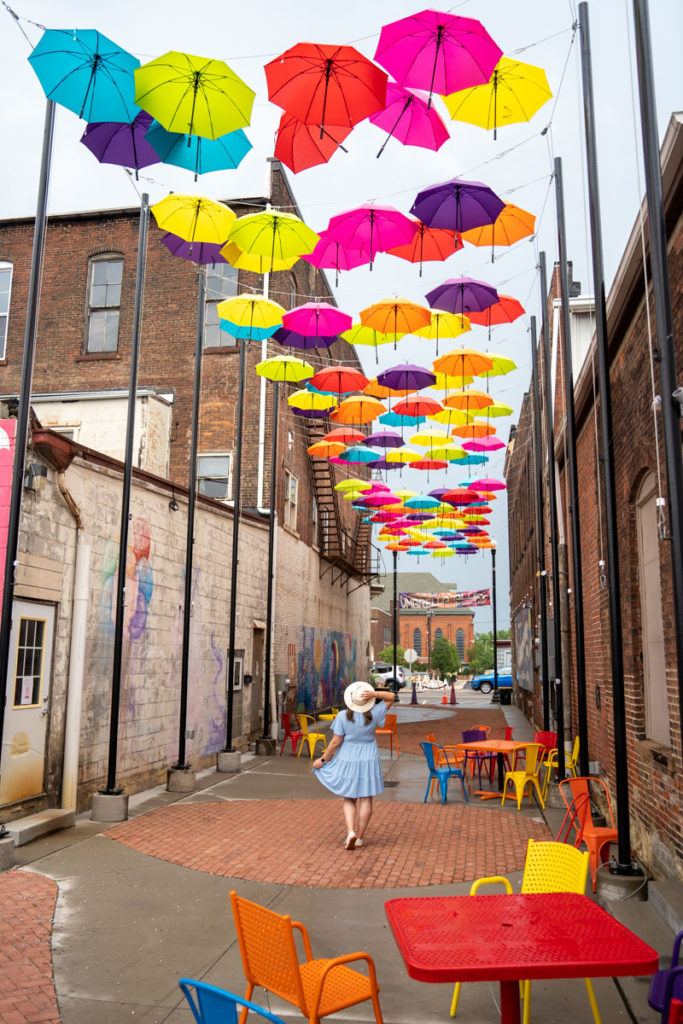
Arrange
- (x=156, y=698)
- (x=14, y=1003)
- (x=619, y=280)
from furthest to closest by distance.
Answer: (x=156, y=698) → (x=619, y=280) → (x=14, y=1003)

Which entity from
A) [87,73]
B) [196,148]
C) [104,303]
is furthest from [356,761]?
[104,303]

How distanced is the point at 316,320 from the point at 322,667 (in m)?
16.7

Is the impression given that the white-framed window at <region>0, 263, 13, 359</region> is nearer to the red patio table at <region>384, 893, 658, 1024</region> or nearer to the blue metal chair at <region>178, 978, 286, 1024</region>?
the red patio table at <region>384, 893, 658, 1024</region>

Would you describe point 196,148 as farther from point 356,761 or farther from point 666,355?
point 356,761

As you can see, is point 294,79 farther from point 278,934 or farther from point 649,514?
point 278,934

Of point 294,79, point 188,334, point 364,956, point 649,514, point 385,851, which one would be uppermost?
point 188,334

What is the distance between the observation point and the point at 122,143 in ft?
28.3

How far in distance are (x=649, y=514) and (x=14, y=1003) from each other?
22.6 feet

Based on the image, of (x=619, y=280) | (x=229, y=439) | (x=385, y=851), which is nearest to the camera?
(x=619, y=280)

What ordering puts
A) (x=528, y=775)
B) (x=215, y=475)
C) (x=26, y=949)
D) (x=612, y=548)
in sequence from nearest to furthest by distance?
(x=26, y=949), (x=612, y=548), (x=528, y=775), (x=215, y=475)

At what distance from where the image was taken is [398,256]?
11.1 m

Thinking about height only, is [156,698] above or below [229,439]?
below

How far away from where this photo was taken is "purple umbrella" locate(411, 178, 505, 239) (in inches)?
374

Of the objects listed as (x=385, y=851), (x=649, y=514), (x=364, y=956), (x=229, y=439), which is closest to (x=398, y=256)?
(x=649, y=514)
